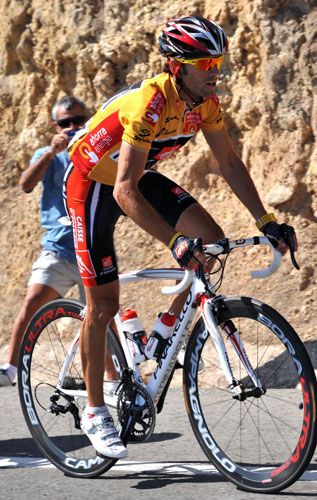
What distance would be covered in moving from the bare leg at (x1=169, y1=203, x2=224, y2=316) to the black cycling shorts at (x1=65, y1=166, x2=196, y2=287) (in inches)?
1.5

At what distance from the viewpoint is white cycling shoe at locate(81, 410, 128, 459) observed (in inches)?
209

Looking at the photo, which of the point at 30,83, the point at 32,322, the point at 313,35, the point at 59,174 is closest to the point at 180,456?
the point at 32,322

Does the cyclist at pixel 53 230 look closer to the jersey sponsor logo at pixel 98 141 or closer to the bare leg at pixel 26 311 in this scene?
the bare leg at pixel 26 311

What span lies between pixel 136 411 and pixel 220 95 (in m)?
4.81

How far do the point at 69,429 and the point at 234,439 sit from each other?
1.01 metres

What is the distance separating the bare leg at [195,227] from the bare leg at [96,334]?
315 mm

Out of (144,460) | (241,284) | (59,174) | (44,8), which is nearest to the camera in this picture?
(144,460)

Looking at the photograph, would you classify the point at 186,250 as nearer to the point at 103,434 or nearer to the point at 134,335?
the point at 134,335

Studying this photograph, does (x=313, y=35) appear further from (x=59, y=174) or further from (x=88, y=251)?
(x=88, y=251)

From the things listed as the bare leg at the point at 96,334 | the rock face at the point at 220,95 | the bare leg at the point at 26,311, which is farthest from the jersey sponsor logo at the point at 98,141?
the rock face at the point at 220,95

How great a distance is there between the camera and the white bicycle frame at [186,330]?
16.5 feet

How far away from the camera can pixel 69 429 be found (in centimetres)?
584

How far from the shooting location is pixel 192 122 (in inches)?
213

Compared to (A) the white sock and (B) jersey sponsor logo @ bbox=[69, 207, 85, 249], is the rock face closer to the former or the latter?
(A) the white sock
